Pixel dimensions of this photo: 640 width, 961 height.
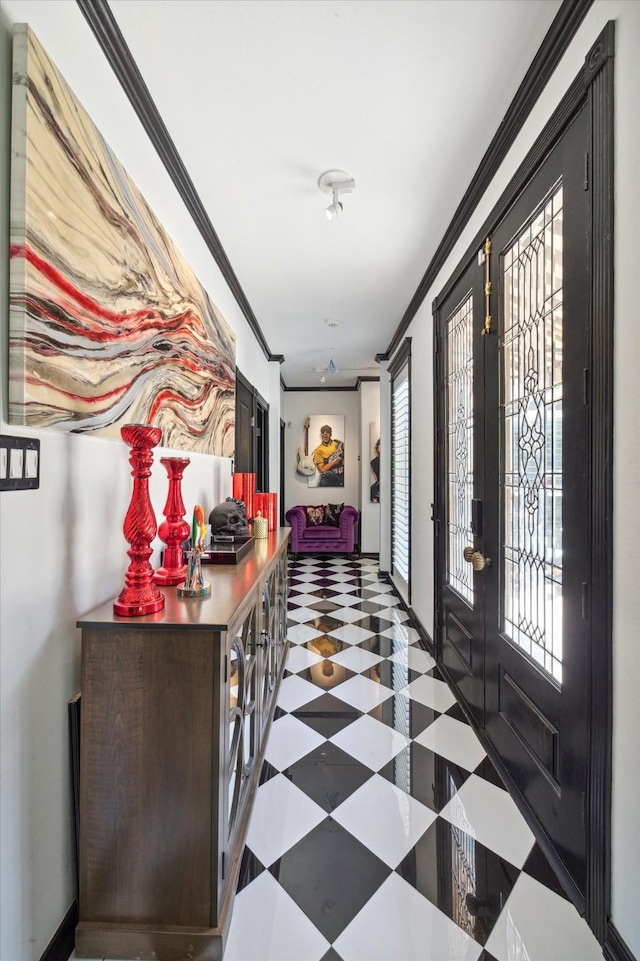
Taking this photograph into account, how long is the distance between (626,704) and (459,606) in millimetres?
1333

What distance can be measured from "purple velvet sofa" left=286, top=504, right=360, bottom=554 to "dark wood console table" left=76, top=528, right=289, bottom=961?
5097mm

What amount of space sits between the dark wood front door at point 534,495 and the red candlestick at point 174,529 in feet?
4.04

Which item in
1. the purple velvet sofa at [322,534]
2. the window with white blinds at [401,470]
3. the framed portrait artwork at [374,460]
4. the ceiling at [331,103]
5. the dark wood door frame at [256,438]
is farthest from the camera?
the purple velvet sofa at [322,534]

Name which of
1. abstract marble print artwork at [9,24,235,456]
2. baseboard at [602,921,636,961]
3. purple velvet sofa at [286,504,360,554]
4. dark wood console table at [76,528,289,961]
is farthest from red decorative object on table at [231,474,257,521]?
purple velvet sofa at [286,504,360,554]

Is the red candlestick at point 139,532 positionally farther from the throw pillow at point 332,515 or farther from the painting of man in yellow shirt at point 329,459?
the painting of man in yellow shirt at point 329,459

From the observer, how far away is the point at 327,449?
7.02m

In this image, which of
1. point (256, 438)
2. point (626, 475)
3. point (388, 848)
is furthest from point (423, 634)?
point (256, 438)

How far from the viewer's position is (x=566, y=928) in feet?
3.71

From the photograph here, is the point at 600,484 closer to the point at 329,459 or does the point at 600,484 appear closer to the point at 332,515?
the point at 332,515

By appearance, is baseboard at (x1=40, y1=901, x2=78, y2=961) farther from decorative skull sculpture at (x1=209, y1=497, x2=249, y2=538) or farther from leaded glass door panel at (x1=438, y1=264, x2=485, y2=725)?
leaded glass door panel at (x1=438, y1=264, x2=485, y2=725)

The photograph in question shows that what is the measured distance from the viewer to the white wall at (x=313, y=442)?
7.07m

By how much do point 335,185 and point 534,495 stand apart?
5.50 ft

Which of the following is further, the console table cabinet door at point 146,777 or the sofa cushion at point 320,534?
the sofa cushion at point 320,534

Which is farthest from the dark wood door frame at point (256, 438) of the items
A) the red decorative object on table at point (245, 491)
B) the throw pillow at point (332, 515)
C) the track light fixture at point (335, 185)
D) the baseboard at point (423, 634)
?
the baseboard at point (423, 634)
